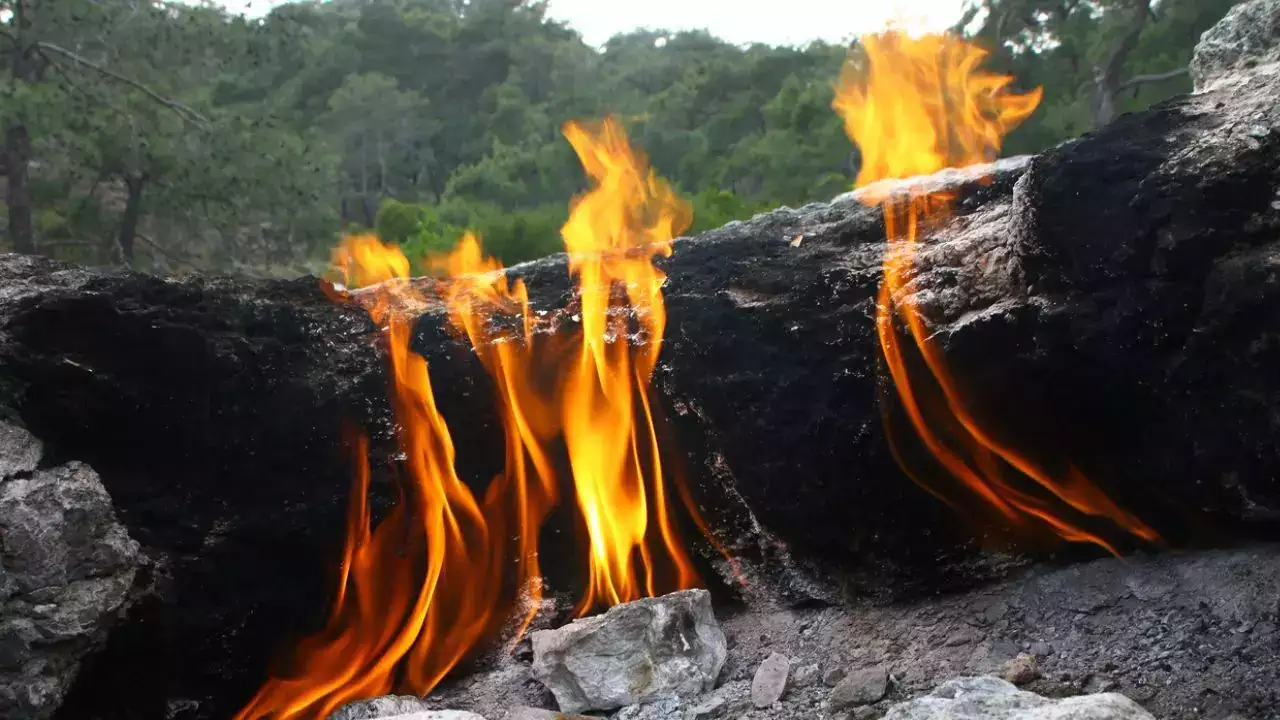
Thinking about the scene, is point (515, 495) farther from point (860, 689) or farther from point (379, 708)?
point (860, 689)

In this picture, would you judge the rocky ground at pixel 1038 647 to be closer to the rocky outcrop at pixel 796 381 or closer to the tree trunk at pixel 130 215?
the rocky outcrop at pixel 796 381

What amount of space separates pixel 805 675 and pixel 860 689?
271mm

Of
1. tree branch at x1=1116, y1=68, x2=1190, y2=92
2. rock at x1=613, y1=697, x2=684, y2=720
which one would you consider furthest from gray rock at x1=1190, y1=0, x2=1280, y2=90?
tree branch at x1=1116, y1=68, x2=1190, y2=92

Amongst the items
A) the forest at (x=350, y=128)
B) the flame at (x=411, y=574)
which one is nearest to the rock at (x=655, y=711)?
the flame at (x=411, y=574)

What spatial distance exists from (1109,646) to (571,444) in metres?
2.03

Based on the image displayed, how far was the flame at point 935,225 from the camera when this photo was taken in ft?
10.4

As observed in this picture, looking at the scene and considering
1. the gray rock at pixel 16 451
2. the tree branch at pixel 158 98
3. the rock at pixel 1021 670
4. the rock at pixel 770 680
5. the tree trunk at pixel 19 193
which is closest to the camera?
the rock at pixel 1021 670

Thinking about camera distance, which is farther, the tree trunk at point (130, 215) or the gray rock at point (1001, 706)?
the tree trunk at point (130, 215)

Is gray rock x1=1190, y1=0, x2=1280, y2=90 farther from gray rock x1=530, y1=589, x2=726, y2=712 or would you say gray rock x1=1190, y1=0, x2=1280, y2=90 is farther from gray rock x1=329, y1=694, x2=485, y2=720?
gray rock x1=329, y1=694, x2=485, y2=720

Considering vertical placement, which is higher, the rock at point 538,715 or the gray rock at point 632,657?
the gray rock at point 632,657

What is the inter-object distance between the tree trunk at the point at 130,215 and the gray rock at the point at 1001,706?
36.7ft

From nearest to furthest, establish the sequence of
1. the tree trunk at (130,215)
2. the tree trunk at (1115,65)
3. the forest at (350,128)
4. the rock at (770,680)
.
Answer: the rock at (770,680)
the forest at (350,128)
the tree trunk at (130,215)
the tree trunk at (1115,65)

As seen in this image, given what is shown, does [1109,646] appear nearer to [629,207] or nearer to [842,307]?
[842,307]

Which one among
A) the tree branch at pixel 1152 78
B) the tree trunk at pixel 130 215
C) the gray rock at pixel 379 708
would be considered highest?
the tree trunk at pixel 130 215
